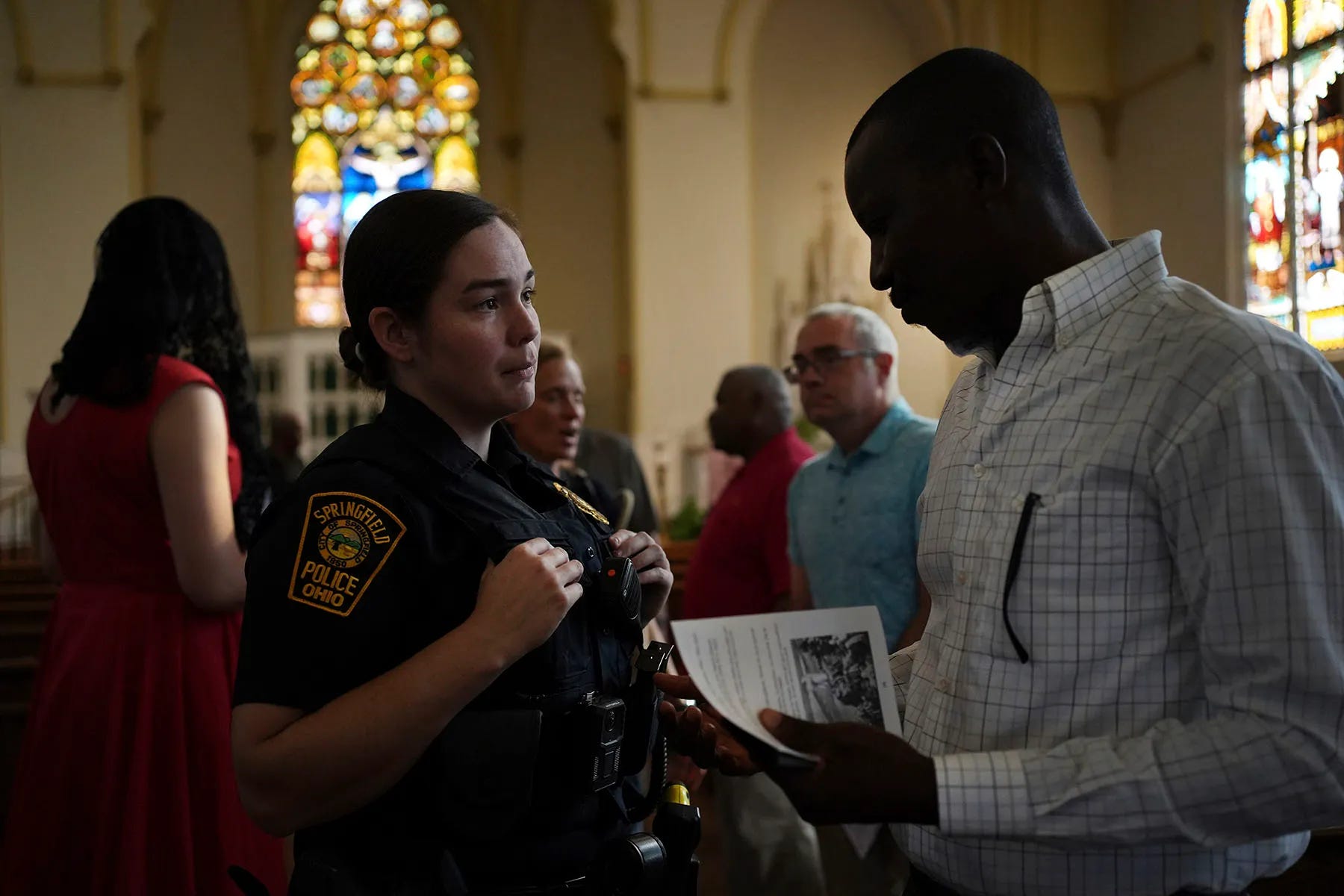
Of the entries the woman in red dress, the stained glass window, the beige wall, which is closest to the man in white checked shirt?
the woman in red dress

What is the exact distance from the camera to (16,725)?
324 cm

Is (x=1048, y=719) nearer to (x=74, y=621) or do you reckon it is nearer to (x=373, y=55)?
(x=74, y=621)

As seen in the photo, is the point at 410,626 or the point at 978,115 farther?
the point at 410,626

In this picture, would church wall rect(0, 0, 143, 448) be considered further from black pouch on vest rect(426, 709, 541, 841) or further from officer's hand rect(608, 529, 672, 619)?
black pouch on vest rect(426, 709, 541, 841)

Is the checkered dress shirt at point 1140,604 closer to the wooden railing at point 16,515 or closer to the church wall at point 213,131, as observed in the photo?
the wooden railing at point 16,515

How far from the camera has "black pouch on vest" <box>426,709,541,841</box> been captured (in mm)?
1276

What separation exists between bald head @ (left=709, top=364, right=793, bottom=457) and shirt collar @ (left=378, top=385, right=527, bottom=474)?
2415mm

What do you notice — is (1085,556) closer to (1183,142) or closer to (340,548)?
(340,548)

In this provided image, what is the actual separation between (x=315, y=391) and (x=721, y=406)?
794 cm

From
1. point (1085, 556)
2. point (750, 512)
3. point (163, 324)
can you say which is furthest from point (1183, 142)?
point (1085, 556)

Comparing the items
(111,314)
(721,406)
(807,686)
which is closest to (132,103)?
(721,406)

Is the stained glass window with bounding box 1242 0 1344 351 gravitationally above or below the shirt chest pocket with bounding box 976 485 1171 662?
above

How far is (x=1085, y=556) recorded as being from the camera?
1.12 metres

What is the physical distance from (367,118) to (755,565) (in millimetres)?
10577
